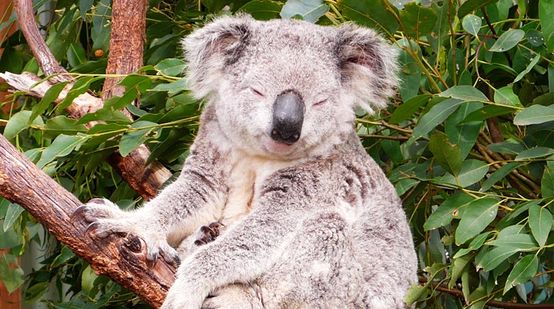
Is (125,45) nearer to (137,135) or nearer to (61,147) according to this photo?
(137,135)

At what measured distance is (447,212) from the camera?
3.47 m

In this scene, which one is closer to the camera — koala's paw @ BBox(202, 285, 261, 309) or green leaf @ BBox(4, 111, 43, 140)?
koala's paw @ BBox(202, 285, 261, 309)

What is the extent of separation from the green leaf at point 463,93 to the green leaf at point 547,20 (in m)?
0.29

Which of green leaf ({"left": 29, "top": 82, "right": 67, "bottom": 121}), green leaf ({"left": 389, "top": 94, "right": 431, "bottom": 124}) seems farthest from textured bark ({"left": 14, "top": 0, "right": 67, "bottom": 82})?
green leaf ({"left": 389, "top": 94, "right": 431, "bottom": 124})

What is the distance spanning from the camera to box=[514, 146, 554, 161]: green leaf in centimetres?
334

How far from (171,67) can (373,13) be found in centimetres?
89

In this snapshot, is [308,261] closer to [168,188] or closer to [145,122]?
[168,188]

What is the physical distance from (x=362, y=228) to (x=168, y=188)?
2.29 ft

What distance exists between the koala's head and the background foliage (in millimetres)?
92

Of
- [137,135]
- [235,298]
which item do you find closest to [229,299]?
[235,298]

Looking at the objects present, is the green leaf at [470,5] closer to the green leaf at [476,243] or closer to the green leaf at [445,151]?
the green leaf at [445,151]

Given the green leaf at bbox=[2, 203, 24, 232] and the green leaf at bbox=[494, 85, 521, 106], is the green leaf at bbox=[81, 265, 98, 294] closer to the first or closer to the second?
the green leaf at bbox=[2, 203, 24, 232]

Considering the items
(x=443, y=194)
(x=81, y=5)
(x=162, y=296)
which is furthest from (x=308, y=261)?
(x=81, y=5)

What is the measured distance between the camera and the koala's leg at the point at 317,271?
10.3ft
